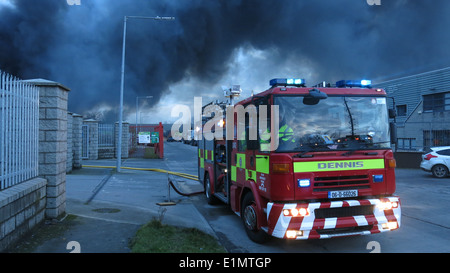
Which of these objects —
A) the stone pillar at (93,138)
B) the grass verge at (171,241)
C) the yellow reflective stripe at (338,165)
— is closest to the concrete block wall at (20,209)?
the grass verge at (171,241)

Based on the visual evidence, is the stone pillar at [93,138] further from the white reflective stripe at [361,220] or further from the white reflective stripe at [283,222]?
the white reflective stripe at [361,220]

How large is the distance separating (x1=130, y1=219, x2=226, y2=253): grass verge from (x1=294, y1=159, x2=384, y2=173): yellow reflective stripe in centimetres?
168

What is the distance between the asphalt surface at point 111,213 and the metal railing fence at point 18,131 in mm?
988

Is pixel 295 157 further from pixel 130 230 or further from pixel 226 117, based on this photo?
pixel 130 230

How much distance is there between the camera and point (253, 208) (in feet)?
17.6

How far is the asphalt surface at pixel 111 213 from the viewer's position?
4.98m

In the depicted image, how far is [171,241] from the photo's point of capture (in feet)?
16.9

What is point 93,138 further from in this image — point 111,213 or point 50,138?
point 50,138

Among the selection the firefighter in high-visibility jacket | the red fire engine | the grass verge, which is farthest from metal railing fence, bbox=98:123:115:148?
the firefighter in high-visibility jacket

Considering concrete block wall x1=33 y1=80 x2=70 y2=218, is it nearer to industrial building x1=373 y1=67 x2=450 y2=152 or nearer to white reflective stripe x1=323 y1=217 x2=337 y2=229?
white reflective stripe x1=323 y1=217 x2=337 y2=229

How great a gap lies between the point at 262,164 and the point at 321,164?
2.84 ft

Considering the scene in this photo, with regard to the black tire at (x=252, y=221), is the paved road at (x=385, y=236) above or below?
below

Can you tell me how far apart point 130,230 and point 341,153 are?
11.9 feet

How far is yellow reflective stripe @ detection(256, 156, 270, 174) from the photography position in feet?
16.2
